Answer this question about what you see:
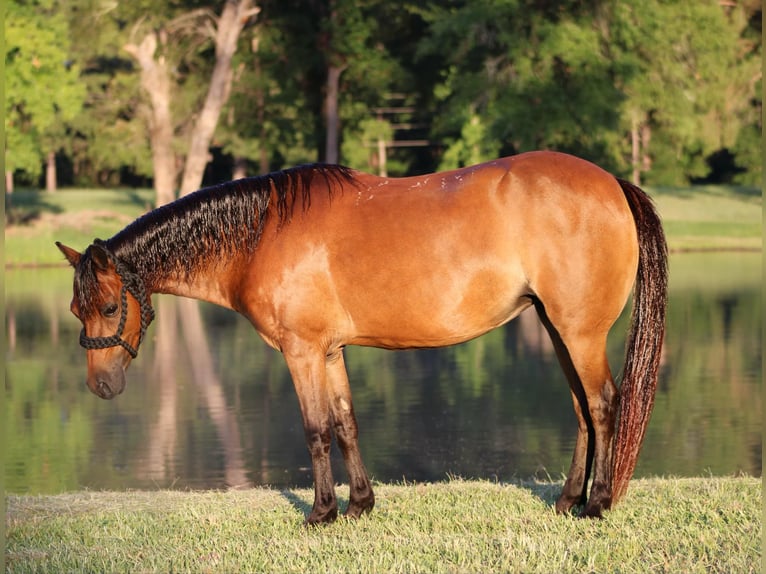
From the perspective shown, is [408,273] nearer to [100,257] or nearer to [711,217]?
[100,257]

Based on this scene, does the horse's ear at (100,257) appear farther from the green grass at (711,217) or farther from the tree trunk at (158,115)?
the tree trunk at (158,115)

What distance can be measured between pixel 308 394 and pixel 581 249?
156cm

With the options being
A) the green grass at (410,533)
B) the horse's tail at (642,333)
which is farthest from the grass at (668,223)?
the horse's tail at (642,333)

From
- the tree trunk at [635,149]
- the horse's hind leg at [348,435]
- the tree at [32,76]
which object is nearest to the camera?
the horse's hind leg at [348,435]

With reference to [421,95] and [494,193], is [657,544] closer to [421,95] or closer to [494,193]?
[494,193]

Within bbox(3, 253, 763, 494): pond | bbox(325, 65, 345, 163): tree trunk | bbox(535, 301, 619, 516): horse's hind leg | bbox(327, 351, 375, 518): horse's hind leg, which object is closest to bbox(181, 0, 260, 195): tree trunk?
bbox(325, 65, 345, 163): tree trunk

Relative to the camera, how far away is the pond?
945 centimetres

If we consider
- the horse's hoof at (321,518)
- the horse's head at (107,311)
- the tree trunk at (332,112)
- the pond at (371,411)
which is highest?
the tree trunk at (332,112)

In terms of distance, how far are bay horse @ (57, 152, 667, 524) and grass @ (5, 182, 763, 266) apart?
23.2m

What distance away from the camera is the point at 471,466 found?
943 centimetres

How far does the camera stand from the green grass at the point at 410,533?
548cm

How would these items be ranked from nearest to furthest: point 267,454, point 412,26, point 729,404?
point 267,454 → point 729,404 → point 412,26

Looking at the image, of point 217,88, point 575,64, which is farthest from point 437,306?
point 217,88

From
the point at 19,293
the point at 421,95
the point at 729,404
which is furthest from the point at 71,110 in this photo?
the point at 729,404
